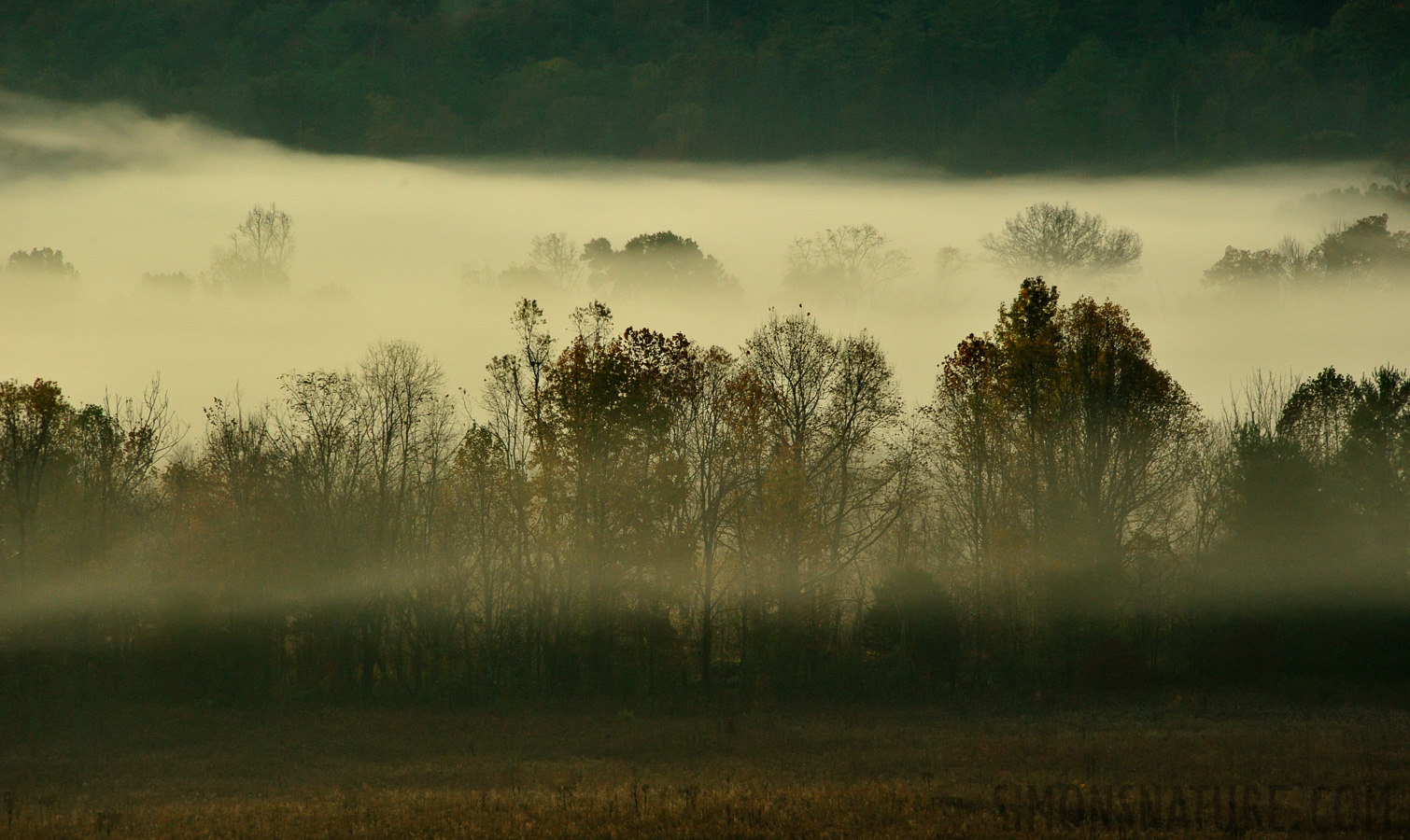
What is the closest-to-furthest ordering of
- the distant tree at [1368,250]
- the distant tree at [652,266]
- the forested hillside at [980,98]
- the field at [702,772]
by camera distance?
→ the field at [702,772], the distant tree at [1368,250], the distant tree at [652,266], the forested hillside at [980,98]

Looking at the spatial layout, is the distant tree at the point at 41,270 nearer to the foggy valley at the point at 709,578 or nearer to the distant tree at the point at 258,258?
the distant tree at the point at 258,258

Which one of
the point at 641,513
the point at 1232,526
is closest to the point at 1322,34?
the point at 1232,526

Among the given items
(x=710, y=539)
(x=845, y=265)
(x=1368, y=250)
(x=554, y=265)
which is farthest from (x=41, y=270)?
(x=1368, y=250)

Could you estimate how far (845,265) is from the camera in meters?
90.5

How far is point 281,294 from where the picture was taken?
11619cm

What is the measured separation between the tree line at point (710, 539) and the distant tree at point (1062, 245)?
38.9 m

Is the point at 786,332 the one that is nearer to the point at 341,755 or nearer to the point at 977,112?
the point at 341,755

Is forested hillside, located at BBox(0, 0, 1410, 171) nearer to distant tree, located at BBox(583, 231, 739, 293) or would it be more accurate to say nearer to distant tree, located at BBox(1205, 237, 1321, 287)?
distant tree, located at BBox(1205, 237, 1321, 287)

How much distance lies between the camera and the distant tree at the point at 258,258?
116 meters

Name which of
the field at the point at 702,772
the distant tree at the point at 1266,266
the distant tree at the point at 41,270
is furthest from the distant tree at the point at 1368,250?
the distant tree at the point at 41,270

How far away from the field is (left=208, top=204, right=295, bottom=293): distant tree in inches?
3229

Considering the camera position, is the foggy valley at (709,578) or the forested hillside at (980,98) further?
the forested hillside at (980,98)

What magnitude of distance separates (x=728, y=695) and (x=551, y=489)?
10.1 metres

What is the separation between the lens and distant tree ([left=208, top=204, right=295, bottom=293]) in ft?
379
